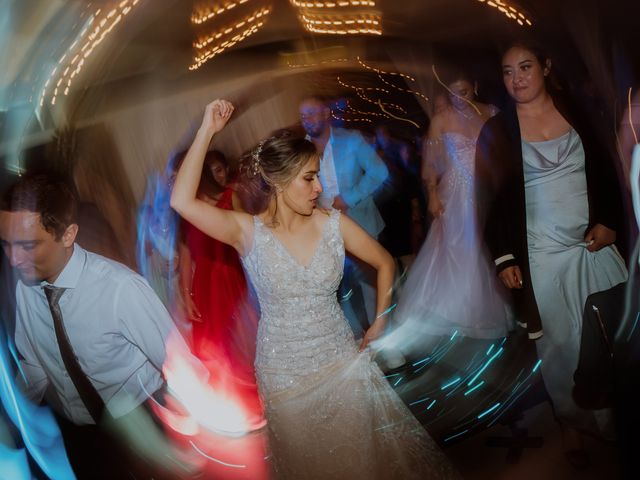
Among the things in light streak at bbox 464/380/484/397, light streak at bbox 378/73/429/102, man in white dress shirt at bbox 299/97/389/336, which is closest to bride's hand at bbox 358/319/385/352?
man in white dress shirt at bbox 299/97/389/336

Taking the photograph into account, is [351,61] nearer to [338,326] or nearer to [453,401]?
[338,326]

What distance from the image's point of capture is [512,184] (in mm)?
1580

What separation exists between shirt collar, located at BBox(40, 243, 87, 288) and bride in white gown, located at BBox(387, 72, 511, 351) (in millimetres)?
863

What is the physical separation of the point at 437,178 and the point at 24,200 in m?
1.10

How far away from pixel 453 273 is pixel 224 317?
0.65 m

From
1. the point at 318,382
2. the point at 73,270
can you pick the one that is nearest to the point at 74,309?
the point at 73,270

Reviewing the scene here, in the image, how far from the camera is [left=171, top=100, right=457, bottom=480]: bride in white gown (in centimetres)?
159

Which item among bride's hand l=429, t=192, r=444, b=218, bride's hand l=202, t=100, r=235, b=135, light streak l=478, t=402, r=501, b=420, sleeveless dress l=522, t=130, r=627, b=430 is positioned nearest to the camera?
bride's hand l=202, t=100, r=235, b=135

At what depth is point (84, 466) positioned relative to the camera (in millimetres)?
1628

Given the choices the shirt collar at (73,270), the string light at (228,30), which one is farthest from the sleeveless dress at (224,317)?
the string light at (228,30)

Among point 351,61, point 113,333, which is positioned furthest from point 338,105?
point 113,333

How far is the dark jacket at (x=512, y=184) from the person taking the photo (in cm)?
155

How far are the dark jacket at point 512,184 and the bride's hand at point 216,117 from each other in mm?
700

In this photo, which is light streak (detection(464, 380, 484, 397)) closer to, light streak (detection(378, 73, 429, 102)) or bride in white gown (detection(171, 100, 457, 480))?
bride in white gown (detection(171, 100, 457, 480))
